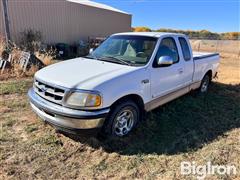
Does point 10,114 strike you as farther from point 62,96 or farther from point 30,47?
point 30,47

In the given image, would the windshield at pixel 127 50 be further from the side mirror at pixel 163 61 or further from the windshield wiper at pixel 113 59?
the side mirror at pixel 163 61

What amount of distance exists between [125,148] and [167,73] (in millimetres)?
1716

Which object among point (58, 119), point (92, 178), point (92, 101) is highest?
point (92, 101)

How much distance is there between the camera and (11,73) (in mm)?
8000

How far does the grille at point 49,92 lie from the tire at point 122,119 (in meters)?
0.79

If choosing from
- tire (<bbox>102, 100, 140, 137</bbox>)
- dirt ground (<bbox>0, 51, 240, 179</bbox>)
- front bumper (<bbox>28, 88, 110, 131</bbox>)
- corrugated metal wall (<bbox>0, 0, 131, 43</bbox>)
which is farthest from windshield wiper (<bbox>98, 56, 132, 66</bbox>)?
corrugated metal wall (<bbox>0, 0, 131, 43</bbox>)

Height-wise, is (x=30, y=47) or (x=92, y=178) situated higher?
(x=30, y=47)

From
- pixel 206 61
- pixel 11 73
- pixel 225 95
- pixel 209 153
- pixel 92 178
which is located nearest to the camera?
pixel 92 178

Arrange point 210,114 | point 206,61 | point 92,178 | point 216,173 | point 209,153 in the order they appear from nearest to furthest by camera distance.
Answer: point 92,178, point 216,173, point 209,153, point 210,114, point 206,61

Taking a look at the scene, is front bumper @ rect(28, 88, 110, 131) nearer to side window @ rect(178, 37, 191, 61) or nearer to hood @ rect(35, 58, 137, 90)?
hood @ rect(35, 58, 137, 90)

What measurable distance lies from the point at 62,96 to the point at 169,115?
2.59 m

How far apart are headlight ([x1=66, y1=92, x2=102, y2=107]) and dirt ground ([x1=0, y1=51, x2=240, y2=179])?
84 cm

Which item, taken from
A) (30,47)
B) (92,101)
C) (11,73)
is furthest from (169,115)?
(30,47)

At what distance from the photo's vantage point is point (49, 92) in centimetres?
353
